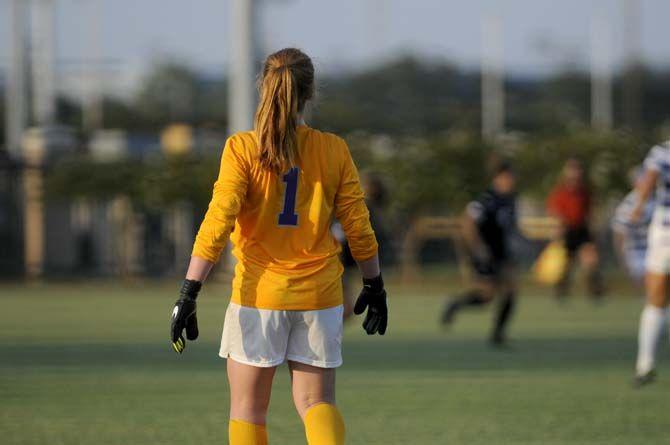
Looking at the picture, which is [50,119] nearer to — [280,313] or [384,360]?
[384,360]

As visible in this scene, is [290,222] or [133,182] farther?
[133,182]

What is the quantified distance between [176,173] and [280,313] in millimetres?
26620

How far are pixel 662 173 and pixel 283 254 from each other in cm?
585

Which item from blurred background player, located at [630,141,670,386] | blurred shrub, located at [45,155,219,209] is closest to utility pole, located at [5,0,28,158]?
blurred shrub, located at [45,155,219,209]

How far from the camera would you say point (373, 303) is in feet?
21.4

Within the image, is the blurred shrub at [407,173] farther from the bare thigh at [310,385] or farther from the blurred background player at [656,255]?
the bare thigh at [310,385]

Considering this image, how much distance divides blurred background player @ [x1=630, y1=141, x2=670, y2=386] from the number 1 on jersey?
18.7ft

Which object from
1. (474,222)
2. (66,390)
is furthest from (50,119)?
(66,390)

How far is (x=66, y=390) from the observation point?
11484mm

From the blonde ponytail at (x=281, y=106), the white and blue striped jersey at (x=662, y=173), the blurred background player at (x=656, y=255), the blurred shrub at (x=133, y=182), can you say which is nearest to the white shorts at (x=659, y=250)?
the blurred background player at (x=656, y=255)

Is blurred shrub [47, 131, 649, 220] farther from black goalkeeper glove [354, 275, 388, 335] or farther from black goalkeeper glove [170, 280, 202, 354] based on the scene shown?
black goalkeeper glove [170, 280, 202, 354]

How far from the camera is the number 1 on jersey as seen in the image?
20.3ft

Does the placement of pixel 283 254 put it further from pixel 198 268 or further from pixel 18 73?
pixel 18 73

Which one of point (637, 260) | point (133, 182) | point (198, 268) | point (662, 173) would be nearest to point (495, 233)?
point (662, 173)
